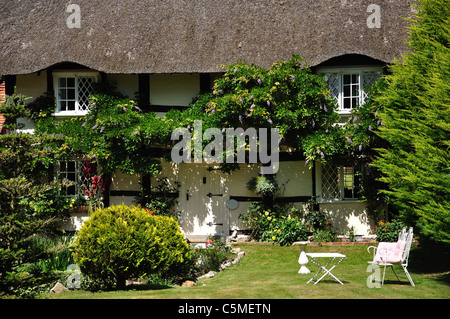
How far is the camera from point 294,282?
1204 cm

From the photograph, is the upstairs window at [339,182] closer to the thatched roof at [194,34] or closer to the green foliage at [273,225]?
→ the green foliage at [273,225]

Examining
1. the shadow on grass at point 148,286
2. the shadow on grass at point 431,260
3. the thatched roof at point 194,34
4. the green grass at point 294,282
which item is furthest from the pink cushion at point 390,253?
the thatched roof at point 194,34

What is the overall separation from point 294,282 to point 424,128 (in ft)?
14.2

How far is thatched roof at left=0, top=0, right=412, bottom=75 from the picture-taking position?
18.1 metres

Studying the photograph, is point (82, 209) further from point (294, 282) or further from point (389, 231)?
point (389, 231)

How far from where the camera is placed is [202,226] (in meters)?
18.5

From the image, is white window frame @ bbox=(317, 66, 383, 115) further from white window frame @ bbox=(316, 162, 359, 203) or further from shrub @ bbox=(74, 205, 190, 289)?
shrub @ bbox=(74, 205, 190, 289)

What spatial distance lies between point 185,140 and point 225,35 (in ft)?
11.6

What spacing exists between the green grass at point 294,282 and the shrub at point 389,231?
659 millimetres

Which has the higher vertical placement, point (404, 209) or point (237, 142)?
point (237, 142)

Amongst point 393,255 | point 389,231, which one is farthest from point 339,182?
point 393,255

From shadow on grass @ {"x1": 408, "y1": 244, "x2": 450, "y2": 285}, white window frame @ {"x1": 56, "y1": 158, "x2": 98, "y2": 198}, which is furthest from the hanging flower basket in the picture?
shadow on grass @ {"x1": 408, "y1": 244, "x2": 450, "y2": 285}
